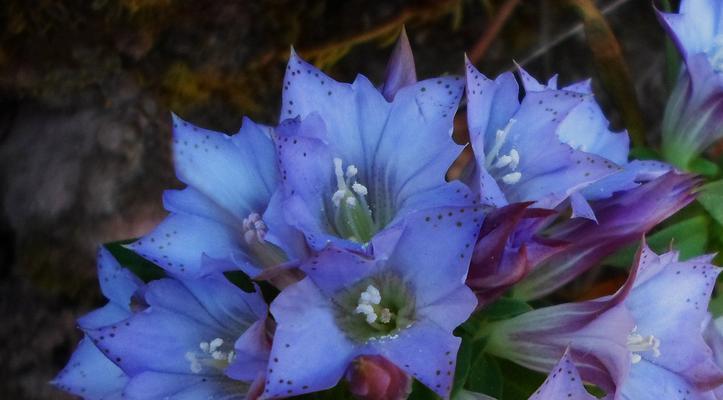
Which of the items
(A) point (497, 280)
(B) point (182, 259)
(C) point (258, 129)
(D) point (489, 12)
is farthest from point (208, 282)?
(D) point (489, 12)

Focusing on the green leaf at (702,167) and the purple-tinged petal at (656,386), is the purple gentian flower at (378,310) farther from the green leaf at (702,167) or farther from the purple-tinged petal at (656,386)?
the green leaf at (702,167)

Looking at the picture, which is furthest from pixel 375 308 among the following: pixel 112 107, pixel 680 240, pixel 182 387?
pixel 112 107

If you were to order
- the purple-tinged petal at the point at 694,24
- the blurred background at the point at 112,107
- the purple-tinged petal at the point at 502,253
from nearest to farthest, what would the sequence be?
the purple-tinged petal at the point at 502,253, the purple-tinged petal at the point at 694,24, the blurred background at the point at 112,107

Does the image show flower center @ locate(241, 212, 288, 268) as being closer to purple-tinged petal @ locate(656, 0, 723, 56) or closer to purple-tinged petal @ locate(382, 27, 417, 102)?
purple-tinged petal @ locate(382, 27, 417, 102)

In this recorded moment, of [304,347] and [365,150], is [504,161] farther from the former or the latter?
[304,347]

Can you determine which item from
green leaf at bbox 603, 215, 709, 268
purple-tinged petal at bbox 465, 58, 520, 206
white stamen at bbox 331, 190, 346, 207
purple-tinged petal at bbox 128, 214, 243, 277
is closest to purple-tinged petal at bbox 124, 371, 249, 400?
purple-tinged petal at bbox 128, 214, 243, 277

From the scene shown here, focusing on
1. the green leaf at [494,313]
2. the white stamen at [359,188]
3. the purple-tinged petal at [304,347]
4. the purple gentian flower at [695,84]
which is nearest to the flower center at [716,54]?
the purple gentian flower at [695,84]

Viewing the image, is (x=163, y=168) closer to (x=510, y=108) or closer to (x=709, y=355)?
(x=510, y=108)
